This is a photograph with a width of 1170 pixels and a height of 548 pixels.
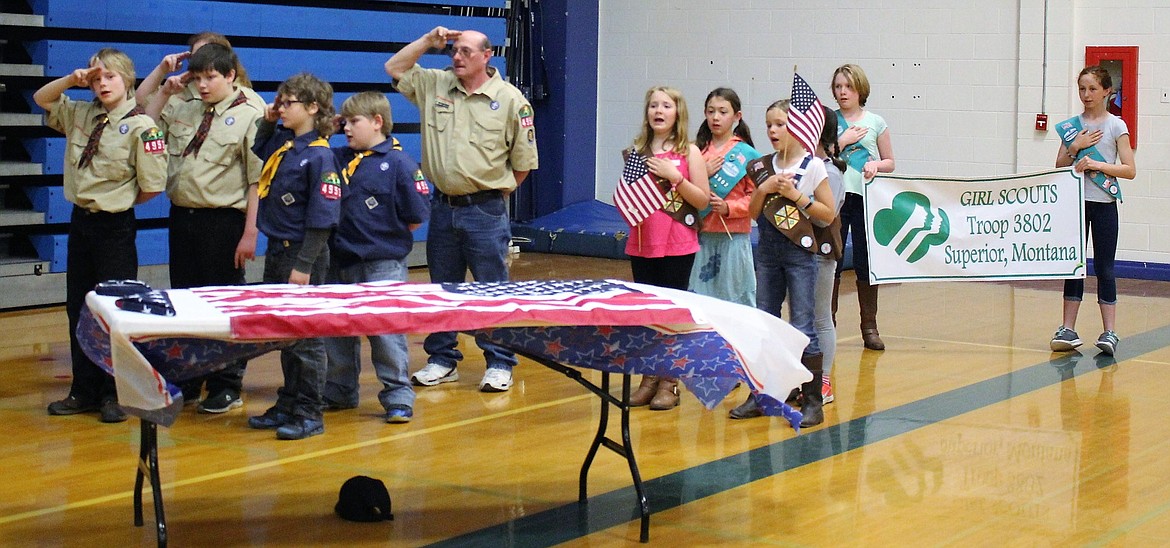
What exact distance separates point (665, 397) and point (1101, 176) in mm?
2973

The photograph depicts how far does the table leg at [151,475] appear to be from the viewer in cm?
379

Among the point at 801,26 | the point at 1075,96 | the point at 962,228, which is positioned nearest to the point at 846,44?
the point at 801,26

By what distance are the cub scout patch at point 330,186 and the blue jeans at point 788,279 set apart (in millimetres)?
1747

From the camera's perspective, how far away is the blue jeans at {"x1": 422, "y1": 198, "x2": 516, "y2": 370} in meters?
6.25

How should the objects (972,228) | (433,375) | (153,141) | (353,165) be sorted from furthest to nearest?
1. (972,228)
2. (433,375)
3. (153,141)
4. (353,165)

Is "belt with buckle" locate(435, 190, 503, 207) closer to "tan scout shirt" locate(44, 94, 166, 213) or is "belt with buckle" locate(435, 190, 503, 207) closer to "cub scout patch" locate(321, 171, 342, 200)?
"cub scout patch" locate(321, 171, 342, 200)

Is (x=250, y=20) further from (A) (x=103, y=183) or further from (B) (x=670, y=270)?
(B) (x=670, y=270)

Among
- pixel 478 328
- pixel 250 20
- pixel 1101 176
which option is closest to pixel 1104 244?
pixel 1101 176

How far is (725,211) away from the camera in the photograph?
596cm

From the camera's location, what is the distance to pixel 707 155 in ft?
19.9

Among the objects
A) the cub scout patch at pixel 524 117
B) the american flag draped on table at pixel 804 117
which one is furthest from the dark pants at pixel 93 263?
the american flag draped on table at pixel 804 117

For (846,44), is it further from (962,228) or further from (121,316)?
(121,316)

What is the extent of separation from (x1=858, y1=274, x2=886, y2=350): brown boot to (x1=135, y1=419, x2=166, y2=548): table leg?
4435 mm

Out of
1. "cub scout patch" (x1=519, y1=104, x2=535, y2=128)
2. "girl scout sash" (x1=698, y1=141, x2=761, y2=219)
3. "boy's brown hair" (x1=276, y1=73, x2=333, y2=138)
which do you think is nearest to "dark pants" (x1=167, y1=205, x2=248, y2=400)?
"boy's brown hair" (x1=276, y1=73, x2=333, y2=138)
